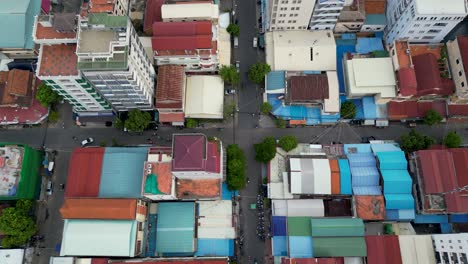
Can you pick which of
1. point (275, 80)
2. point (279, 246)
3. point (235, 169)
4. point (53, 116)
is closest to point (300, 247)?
point (279, 246)

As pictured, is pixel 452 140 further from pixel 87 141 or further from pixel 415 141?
pixel 87 141

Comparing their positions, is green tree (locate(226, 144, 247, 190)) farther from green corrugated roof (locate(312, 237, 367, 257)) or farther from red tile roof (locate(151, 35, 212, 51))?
red tile roof (locate(151, 35, 212, 51))

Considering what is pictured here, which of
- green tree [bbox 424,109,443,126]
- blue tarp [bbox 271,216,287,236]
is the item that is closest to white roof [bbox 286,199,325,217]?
blue tarp [bbox 271,216,287,236]

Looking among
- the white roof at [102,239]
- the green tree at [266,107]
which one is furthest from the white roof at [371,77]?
the white roof at [102,239]

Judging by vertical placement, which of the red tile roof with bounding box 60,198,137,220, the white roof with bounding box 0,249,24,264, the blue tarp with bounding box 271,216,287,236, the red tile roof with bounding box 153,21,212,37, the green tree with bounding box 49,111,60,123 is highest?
the red tile roof with bounding box 153,21,212,37

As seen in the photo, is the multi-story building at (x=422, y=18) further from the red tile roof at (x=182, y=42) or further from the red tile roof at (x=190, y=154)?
the red tile roof at (x=190, y=154)
